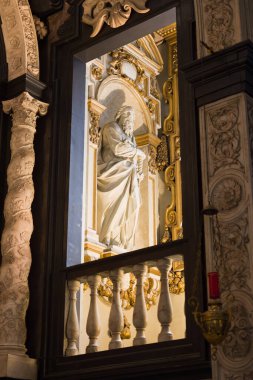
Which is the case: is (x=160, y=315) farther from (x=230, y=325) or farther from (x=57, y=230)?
(x=57, y=230)

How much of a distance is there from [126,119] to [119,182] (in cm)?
83

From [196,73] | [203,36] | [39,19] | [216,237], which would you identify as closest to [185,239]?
[216,237]

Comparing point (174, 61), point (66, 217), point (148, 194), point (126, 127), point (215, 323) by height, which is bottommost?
point (215, 323)

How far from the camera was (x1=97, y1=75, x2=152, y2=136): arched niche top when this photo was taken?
28.0 ft

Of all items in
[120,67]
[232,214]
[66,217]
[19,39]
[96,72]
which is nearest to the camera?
[232,214]

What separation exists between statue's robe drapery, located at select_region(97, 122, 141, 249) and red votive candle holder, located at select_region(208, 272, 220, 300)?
340 centimetres

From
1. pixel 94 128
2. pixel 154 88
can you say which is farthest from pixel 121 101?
pixel 94 128

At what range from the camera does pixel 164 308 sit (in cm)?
543

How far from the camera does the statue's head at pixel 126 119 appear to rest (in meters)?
8.47

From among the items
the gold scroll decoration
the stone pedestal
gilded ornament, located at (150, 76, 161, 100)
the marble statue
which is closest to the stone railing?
the stone pedestal

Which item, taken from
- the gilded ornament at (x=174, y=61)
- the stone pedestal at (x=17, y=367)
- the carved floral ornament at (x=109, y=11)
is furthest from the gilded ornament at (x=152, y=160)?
the stone pedestal at (x=17, y=367)

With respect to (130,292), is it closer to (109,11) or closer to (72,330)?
(72,330)

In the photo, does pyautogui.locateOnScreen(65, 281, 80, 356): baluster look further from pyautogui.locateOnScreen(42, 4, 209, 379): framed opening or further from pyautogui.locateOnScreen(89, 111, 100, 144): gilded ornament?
pyautogui.locateOnScreen(89, 111, 100, 144): gilded ornament

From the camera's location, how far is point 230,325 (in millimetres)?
4539
